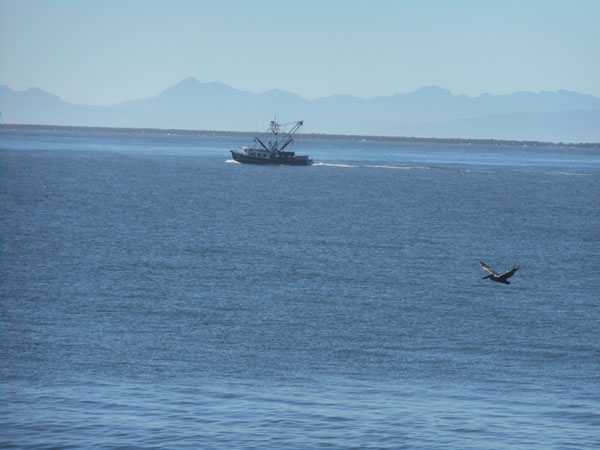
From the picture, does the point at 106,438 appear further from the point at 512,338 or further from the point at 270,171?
the point at 270,171

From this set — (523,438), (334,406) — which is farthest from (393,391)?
(523,438)

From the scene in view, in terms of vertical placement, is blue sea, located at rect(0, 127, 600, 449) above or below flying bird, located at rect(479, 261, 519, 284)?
below

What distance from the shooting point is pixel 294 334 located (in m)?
39.9

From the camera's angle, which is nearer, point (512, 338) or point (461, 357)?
point (461, 357)

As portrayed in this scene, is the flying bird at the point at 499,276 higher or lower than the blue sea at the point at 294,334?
higher

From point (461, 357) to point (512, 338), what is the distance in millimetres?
4412

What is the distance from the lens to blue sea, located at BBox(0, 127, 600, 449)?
27.7 meters

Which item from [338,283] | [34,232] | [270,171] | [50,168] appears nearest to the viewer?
[338,283]

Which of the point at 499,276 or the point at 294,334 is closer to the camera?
the point at 499,276

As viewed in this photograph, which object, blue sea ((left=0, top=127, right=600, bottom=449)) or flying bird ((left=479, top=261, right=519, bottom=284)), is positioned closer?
blue sea ((left=0, top=127, right=600, bottom=449))

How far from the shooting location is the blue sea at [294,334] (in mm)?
27672

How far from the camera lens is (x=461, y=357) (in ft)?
120

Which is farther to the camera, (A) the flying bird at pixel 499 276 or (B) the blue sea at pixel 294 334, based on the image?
(A) the flying bird at pixel 499 276

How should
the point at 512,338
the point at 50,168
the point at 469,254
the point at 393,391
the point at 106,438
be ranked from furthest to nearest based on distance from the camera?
the point at 50,168 < the point at 469,254 < the point at 512,338 < the point at 393,391 < the point at 106,438
